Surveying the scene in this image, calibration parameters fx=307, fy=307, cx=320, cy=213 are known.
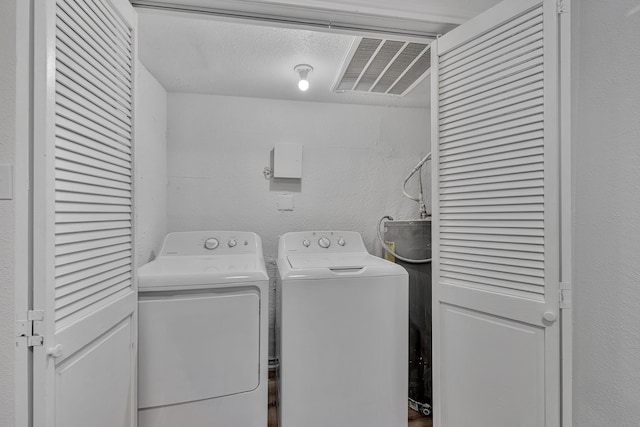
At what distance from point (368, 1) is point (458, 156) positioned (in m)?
0.79

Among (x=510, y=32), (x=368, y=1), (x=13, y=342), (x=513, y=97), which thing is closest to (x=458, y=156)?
(x=513, y=97)

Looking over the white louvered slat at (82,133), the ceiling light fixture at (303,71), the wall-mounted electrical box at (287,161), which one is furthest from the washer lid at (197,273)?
the ceiling light fixture at (303,71)

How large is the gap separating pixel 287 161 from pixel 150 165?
36.1 inches

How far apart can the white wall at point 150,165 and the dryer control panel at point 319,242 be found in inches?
32.8

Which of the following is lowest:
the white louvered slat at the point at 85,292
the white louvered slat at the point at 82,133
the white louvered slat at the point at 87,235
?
the white louvered slat at the point at 85,292

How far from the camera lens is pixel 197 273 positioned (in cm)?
144

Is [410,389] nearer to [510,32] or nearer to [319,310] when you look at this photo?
[319,310]

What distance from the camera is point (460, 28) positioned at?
1.36 meters

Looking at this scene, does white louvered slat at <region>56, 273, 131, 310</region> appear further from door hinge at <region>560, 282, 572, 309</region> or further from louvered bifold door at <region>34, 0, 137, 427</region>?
door hinge at <region>560, 282, 572, 309</region>

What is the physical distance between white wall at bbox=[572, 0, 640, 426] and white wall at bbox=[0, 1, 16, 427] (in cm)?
191

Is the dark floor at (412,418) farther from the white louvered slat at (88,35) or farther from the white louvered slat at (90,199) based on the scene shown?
the white louvered slat at (88,35)

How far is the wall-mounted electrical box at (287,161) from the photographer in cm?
231

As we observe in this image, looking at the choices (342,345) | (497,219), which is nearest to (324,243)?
(342,345)

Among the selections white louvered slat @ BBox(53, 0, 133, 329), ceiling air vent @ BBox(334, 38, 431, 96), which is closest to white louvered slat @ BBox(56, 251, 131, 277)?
white louvered slat @ BBox(53, 0, 133, 329)
